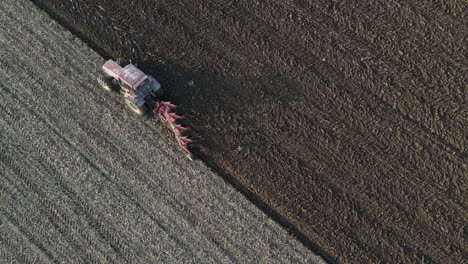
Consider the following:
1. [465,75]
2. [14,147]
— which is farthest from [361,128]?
[14,147]

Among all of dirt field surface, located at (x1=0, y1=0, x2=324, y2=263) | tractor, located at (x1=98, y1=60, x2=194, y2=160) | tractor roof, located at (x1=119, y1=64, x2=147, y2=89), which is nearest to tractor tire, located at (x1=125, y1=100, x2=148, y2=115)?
tractor, located at (x1=98, y1=60, x2=194, y2=160)

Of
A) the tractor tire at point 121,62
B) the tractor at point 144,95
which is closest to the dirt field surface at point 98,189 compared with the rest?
the tractor at point 144,95

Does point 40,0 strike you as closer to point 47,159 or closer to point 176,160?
point 47,159

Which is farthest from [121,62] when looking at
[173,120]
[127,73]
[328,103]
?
[328,103]

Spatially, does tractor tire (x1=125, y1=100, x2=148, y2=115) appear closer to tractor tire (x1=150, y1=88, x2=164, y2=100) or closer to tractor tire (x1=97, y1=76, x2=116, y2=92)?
tractor tire (x1=150, y1=88, x2=164, y2=100)

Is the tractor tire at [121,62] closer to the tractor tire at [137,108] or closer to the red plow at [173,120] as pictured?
the tractor tire at [137,108]

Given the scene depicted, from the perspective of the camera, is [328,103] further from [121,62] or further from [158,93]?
[121,62]
